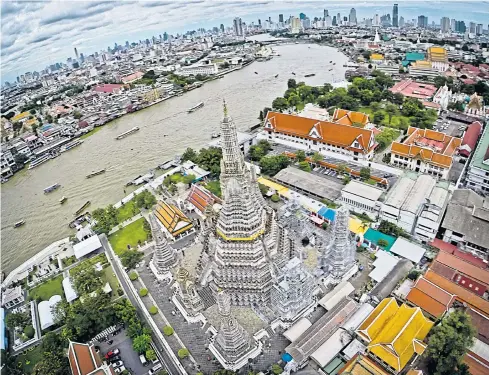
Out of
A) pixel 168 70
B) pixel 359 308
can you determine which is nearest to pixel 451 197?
pixel 359 308

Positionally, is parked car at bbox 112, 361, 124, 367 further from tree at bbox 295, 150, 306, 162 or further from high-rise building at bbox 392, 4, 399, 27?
high-rise building at bbox 392, 4, 399, 27

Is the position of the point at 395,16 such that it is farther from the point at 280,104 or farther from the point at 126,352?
the point at 126,352

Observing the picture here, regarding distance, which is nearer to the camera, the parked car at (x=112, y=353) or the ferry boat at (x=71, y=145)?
the parked car at (x=112, y=353)

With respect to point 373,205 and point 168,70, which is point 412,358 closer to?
point 373,205

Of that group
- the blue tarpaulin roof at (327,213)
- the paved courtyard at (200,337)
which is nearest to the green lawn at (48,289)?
the paved courtyard at (200,337)

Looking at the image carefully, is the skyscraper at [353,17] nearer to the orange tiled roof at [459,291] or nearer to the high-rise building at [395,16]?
the high-rise building at [395,16]

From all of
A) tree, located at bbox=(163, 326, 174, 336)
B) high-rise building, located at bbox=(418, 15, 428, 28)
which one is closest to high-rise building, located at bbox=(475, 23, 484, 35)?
high-rise building, located at bbox=(418, 15, 428, 28)
